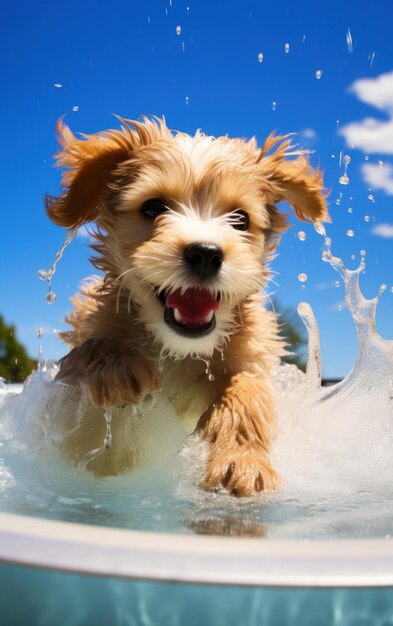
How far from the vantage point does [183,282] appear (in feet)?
8.93

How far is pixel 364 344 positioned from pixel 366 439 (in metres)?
0.58

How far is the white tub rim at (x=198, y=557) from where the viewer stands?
121 centimetres

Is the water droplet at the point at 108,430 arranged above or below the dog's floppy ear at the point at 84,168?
below

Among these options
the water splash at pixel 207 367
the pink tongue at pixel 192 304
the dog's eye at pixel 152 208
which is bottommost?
the water splash at pixel 207 367

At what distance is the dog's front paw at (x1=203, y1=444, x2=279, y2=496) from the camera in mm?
2490

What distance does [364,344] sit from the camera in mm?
4020

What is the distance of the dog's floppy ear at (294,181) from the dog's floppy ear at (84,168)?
0.68 metres

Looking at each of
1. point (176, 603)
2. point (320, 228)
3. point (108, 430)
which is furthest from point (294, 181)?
Answer: point (176, 603)

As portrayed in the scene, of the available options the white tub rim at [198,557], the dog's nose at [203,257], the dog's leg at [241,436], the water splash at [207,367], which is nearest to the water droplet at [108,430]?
the dog's leg at [241,436]

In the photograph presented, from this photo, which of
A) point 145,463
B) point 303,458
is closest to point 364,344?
point 303,458

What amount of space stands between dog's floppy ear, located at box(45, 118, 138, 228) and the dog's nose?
0.77 metres

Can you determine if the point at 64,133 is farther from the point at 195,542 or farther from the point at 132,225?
the point at 195,542

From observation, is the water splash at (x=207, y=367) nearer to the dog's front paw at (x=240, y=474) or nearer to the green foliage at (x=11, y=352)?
the dog's front paw at (x=240, y=474)

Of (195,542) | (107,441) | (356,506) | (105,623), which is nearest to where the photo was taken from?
(195,542)
